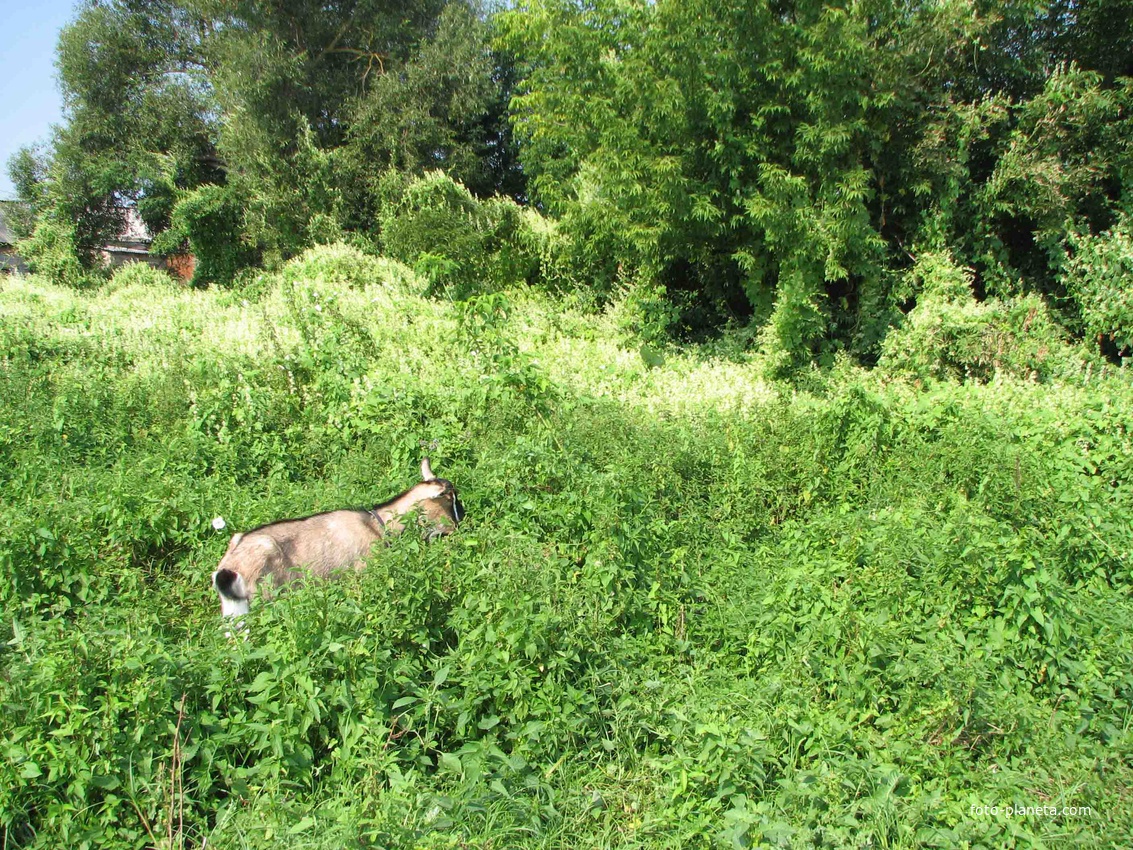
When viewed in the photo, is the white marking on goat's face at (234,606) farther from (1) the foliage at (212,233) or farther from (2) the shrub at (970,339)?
(1) the foliage at (212,233)

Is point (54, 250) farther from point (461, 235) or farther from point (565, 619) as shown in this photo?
point (565, 619)

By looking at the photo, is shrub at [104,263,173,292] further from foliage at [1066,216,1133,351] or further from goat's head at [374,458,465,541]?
foliage at [1066,216,1133,351]

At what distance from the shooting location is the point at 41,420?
596cm

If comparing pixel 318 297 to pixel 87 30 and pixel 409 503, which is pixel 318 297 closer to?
pixel 409 503

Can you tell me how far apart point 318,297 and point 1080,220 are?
9873 millimetres

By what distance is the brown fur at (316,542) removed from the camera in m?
3.67

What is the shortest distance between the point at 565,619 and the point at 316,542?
4.64 feet

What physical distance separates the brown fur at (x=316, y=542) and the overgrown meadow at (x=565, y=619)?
29cm

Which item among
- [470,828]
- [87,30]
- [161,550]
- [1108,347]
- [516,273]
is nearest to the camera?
[470,828]

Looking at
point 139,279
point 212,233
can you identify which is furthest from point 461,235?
point 212,233

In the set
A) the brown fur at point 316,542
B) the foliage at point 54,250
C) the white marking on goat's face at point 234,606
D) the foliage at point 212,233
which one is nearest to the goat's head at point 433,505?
the brown fur at point 316,542

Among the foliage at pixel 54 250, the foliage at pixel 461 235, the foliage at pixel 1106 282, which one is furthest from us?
the foliage at pixel 54 250

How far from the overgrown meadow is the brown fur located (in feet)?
0.94

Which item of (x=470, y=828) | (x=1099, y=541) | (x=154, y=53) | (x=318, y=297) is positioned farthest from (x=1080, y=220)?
(x=154, y=53)
